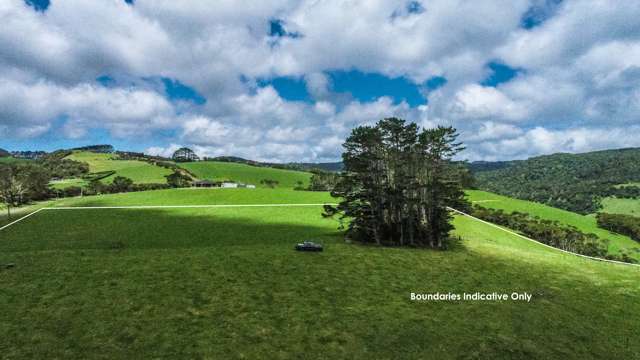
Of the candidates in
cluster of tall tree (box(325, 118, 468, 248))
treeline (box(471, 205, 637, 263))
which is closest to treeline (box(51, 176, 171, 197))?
cluster of tall tree (box(325, 118, 468, 248))

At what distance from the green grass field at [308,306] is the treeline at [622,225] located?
391 ft

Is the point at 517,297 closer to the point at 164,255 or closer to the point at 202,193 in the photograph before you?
the point at 164,255

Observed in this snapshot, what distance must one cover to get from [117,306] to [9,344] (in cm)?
606

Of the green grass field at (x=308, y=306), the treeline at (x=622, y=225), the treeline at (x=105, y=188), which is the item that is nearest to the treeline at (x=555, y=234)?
the treeline at (x=622, y=225)

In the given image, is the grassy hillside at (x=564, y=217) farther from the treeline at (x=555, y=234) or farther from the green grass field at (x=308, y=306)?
the green grass field at (x=308, y=306)

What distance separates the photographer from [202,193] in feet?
400

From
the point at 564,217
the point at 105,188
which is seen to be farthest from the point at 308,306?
the point at 105,188

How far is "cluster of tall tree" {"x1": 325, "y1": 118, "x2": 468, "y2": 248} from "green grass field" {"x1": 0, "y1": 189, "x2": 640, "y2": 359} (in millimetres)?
9170

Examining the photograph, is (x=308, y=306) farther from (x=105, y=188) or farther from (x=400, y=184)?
(x=105, y=188)

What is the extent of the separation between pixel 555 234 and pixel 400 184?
76.6 meters

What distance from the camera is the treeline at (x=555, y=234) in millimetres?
97688

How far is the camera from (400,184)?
56031 mm

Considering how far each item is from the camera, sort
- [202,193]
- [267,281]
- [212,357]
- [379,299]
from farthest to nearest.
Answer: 1. [202,193]
2. [267,281]
3. [379,299]
4. [212,357]

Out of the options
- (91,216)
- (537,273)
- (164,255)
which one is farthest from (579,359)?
(91,216)
